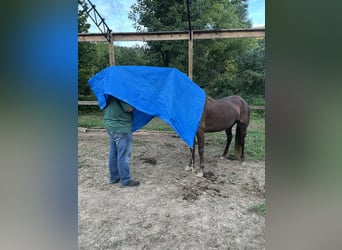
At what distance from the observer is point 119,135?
204cm

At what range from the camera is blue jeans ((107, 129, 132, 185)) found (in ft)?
6.76

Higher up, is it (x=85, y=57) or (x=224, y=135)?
(x=85, y=57)

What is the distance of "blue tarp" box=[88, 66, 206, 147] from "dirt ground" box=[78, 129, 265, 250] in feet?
1.68

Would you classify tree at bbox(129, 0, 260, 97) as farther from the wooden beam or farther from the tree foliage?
the wooden beam

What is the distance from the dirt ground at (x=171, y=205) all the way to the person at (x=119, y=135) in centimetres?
10

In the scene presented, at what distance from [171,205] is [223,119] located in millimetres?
1190

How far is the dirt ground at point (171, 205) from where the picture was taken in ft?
4.50

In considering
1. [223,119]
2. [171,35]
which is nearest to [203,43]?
[171,35]

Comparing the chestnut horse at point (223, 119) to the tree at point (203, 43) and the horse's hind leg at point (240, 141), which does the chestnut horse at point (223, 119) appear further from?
the tree at point (203, 43)

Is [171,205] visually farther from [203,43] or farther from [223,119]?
[203,43]

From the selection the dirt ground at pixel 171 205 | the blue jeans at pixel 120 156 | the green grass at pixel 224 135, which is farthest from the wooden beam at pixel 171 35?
the blue jeans at pixel 120 156
